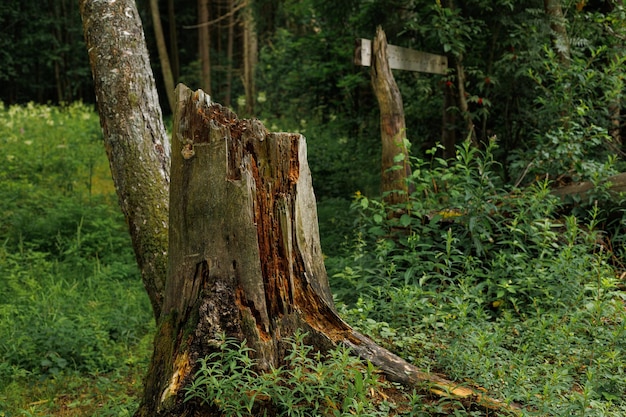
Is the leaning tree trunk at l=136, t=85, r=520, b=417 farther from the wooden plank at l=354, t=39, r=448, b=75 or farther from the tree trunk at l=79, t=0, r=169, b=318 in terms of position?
the wooden plank at l=354, t=39, r=448, b=75

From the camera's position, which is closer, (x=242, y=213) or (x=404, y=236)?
(x=242, y=213)

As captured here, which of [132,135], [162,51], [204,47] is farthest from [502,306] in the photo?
[162,51]

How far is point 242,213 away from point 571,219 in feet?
10.3

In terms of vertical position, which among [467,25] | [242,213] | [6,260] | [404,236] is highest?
[467,25]

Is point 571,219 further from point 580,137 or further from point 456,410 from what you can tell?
point 456,410

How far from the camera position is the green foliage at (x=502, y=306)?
11.6 ft

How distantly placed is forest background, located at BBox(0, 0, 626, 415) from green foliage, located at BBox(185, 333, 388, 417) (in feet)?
1.23

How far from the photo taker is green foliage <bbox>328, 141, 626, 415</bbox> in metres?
3.54

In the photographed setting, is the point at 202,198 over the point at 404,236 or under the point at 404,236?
over

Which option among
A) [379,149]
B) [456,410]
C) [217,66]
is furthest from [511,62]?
[217,66]

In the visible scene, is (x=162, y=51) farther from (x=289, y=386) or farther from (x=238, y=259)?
(x=289, y=386)

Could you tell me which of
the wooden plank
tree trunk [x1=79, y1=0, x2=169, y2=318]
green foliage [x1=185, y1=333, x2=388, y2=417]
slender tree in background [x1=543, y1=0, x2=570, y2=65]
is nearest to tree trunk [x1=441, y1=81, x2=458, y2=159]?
the wooden plank

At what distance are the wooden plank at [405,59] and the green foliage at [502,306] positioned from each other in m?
1.60

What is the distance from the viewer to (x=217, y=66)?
914 inches
